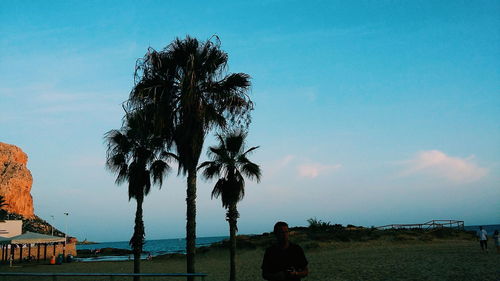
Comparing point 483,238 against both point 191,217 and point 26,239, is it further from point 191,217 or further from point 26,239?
point 26,239

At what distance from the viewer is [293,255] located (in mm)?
5199

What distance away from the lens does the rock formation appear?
150 meters

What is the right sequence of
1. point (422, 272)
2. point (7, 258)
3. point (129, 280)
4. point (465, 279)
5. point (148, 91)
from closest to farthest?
point (129, 280) < point (148, 91) < point (465, 279) < point (422, 272) < point (7, 258)

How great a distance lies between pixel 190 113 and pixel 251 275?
11915 mm

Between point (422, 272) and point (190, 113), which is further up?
point (190, 113)

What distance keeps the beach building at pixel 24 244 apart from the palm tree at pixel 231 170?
20594 mm

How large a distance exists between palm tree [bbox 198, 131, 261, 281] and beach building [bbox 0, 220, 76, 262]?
811 inches

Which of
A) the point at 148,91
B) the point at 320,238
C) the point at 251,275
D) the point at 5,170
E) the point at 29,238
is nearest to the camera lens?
the point at 148,91

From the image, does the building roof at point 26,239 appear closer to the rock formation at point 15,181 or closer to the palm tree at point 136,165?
the palm tree at point 136,165

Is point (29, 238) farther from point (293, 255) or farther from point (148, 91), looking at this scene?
point (293, 255)

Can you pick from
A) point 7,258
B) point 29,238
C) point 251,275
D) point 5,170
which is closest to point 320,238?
point 251,275

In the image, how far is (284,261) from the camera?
5.17 metres

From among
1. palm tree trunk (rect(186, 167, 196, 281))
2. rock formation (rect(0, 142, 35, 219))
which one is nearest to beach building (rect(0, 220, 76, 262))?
palm tree trunk (rect(186, 167, 196, 281))

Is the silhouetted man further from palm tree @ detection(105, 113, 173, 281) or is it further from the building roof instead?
the building roof
